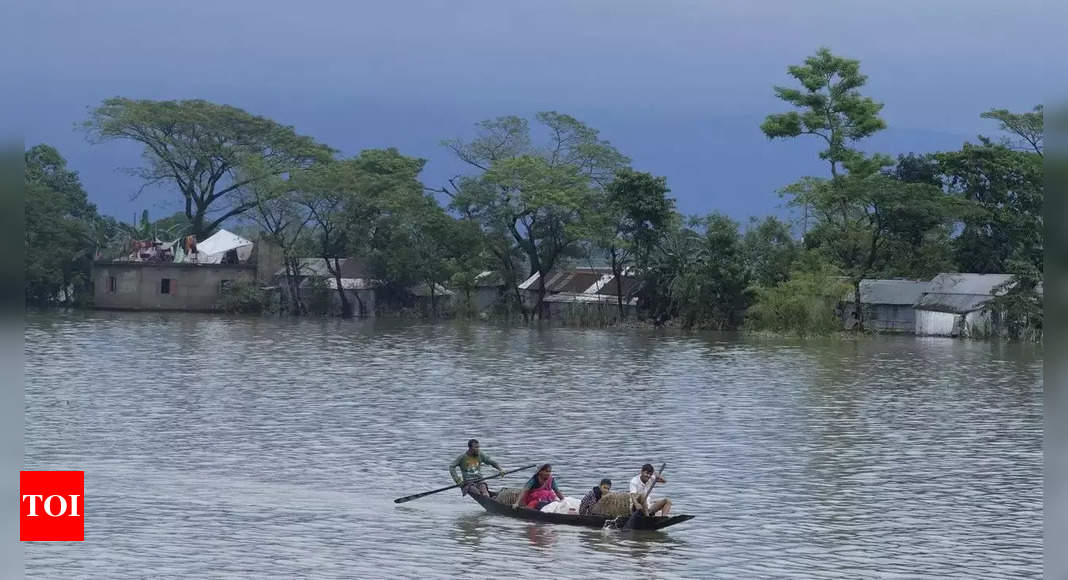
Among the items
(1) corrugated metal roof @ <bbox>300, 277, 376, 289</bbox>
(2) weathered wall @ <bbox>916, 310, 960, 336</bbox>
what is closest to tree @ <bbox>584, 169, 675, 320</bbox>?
(2) weathered wall @ <bbox>916, 310, 960, 336</bbox>

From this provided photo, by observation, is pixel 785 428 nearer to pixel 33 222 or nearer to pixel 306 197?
pixel 306 197

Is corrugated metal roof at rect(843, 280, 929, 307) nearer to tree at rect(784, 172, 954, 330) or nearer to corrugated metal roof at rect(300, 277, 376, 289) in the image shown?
tree at rect(784, 172, 954, 330)

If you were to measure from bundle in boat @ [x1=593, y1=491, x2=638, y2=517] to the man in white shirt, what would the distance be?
4.1 inches

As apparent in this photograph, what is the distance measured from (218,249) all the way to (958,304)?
37917mm

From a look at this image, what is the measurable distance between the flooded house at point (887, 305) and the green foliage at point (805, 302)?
2.17 meters

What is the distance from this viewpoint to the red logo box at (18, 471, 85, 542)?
17953 mm

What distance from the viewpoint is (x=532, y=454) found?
25609 mm

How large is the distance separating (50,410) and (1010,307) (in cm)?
3817

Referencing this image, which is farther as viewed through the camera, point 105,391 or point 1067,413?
point 105,391

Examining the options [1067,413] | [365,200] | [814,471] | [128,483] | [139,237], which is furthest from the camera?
[139,237]

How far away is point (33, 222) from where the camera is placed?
71125 millimetres

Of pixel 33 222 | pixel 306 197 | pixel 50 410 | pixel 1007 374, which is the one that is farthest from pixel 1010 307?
pixel 33 222

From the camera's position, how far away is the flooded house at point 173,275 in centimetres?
7369

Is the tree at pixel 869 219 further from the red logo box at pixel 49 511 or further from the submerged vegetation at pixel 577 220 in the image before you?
the red logo box at pixel 49 511
